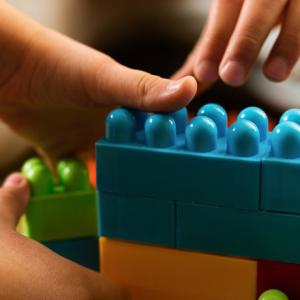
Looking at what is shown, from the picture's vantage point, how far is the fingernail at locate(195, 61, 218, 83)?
0.64 meters

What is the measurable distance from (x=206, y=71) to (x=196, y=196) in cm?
24

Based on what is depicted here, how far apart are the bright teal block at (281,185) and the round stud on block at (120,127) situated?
120 millimetres

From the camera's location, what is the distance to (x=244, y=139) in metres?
0.42

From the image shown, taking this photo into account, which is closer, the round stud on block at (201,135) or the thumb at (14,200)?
the round stud on block at (201,135)

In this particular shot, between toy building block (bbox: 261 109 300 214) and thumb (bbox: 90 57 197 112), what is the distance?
9cm

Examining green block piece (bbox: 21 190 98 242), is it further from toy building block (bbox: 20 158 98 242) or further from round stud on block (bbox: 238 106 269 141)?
round stud on block (bbox: 238 106 269 141)

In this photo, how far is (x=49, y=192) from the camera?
61cm

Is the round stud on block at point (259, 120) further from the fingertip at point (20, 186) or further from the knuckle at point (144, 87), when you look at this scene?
the fingertip at point (20, 186)

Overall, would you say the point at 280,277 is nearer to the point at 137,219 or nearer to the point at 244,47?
the point at 137,219

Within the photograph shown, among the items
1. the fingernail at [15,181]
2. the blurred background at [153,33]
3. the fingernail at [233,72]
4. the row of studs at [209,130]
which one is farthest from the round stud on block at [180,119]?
the blurred background at [153,33]

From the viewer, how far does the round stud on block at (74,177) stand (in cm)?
60

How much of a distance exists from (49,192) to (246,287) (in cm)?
26

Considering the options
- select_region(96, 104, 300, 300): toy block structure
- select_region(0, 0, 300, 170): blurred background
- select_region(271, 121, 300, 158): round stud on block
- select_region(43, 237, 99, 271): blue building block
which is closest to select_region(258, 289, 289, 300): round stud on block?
select_region(96, 104, 300, 300): toy block structure

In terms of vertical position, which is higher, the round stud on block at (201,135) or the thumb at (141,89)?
the thumb at (141,89)
